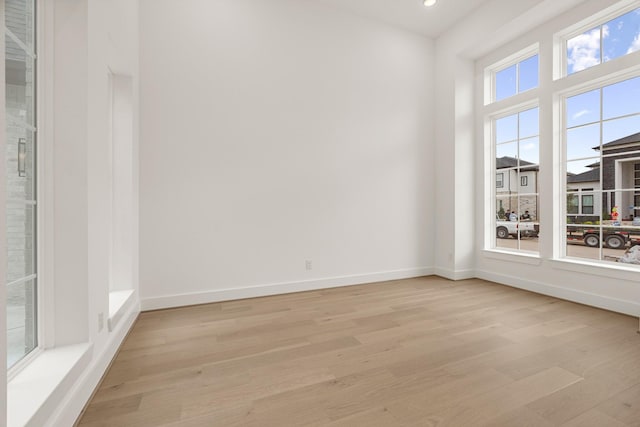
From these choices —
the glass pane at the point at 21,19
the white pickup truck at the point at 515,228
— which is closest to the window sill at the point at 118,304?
the glass pane at the point at 21,19

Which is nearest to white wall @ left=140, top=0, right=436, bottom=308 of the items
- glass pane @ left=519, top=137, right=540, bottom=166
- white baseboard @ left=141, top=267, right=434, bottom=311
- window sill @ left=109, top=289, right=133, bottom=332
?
white baseboard @ left=141, top=267, right=434, bottom=311

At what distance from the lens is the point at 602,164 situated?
2.88 metres

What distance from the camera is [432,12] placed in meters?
3.66

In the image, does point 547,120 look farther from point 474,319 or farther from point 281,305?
point 281,305

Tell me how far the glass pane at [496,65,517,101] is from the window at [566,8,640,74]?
1.96ft

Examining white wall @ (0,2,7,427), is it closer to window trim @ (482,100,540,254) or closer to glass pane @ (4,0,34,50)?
glass pane @ (4,0,34,50)

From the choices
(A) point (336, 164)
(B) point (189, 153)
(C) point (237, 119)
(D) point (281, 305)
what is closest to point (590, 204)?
(A) point (336, 164)

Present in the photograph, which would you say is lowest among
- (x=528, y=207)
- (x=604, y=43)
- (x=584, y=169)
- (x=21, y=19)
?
(x=528, y=207)

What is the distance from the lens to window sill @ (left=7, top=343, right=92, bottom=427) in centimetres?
101

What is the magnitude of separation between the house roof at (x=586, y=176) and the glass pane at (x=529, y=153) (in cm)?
38

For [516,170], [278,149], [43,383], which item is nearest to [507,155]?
[516,170]

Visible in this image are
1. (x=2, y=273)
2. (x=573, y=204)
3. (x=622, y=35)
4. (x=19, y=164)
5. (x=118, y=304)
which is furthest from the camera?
(x=573, y=204)

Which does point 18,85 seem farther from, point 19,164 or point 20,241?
point 20,241

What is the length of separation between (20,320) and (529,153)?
4631 mm
